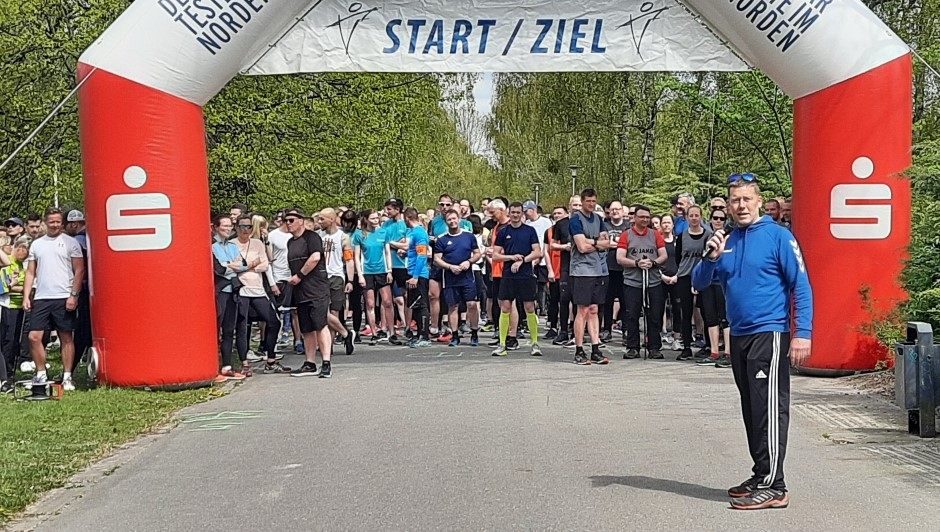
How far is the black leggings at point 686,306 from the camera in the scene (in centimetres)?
1369

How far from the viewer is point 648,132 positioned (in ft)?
98.7

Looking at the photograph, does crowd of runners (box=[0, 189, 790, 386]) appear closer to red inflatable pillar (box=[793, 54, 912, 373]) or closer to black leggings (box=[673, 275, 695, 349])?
black leggings (box=[673, 275, 695, 349])

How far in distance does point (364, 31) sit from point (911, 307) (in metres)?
6.17

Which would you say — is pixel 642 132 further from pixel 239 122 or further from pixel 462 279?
pixel 462 279

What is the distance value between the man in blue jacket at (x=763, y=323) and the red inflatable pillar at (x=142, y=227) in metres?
6.16

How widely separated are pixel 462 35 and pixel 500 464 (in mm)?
5918

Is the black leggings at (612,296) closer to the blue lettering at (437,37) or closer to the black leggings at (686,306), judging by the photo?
the black leggings at (686,306)

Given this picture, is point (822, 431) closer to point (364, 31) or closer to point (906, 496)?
Answer: point (906, 496)

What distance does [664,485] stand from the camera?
7047 mm

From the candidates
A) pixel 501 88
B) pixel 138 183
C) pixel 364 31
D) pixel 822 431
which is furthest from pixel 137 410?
pixel 501 88

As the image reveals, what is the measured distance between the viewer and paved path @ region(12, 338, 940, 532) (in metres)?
6.34

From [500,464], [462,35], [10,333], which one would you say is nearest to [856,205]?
[462,35]

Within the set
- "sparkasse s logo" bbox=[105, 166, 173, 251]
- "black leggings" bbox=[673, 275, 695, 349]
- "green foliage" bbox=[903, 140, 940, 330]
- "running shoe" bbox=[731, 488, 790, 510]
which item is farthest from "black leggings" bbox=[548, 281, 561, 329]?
"running shoe" bbox=[731, 488, 790, 510]

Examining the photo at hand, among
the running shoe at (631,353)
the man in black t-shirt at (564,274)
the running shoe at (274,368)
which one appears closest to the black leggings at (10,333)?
the running shoe at (274,368)
